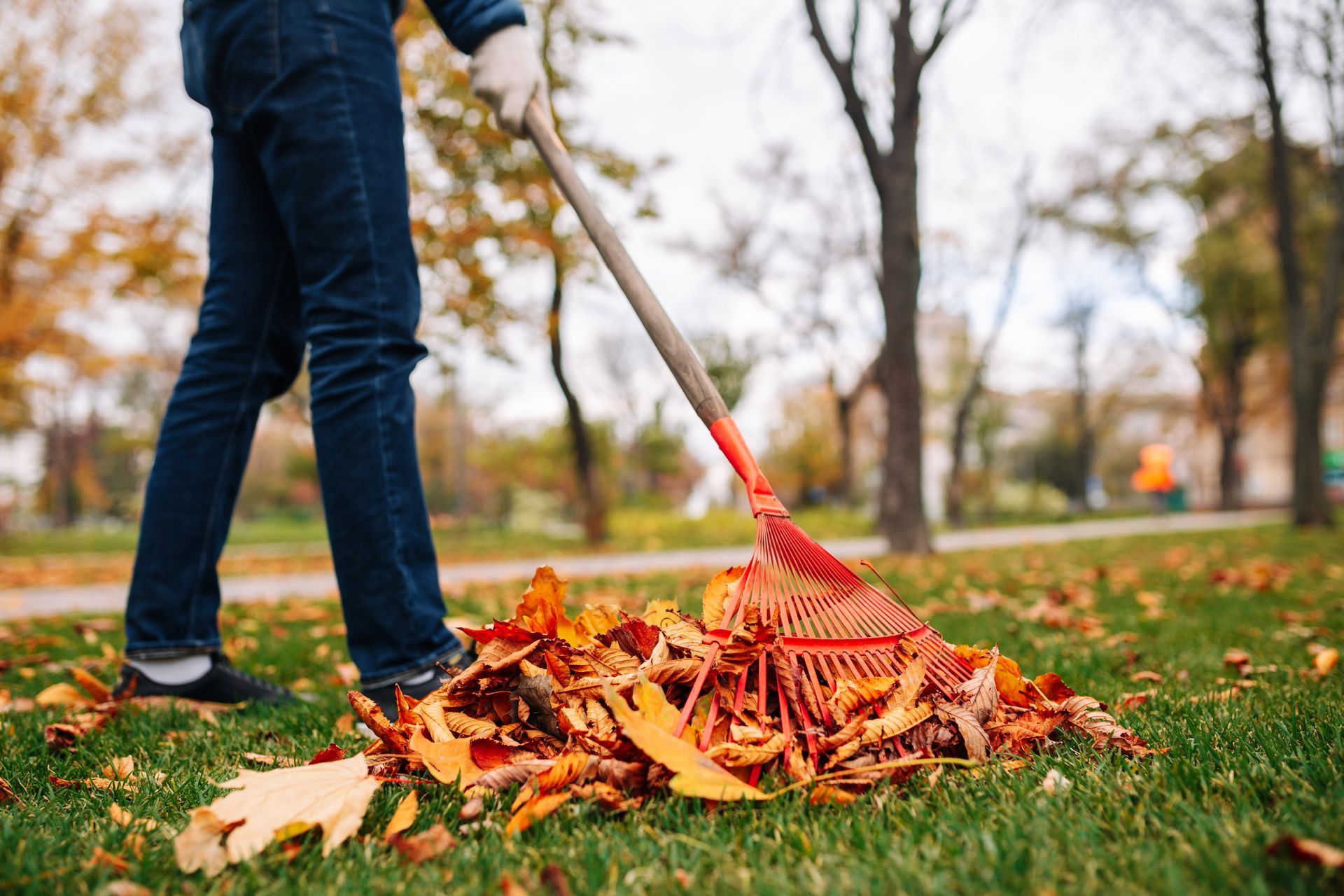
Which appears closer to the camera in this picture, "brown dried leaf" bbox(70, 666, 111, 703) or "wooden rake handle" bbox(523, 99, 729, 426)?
"wooden rake handle" bbox(523, 99, 729, 426)

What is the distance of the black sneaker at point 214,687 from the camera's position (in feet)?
6.33

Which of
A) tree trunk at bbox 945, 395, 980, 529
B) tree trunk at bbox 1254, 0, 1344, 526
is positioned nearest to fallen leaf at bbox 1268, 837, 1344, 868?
tree trunk at bbox 1254, 0, 1344, 526

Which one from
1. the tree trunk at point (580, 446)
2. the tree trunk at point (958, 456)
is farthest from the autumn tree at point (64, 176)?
the tree trunk at point (958, 456)

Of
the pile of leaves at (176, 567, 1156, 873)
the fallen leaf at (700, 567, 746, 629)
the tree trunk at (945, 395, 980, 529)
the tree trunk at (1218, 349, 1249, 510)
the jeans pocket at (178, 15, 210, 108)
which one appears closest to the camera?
the pile of leaves at (176, 567, 1156, 873)

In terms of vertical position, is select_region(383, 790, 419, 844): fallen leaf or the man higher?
the man

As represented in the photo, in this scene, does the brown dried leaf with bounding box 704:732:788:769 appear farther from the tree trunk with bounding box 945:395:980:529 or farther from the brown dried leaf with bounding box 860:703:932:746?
the tree trunk with bounding box 945:395:980:529

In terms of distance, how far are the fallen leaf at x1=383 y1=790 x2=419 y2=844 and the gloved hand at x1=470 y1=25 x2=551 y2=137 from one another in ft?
4.98

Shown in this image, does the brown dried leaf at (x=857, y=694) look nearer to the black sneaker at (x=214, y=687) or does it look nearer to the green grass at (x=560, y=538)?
the black sneaker at (x=214, y=687)

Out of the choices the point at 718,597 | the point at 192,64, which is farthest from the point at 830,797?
the point at 192,64

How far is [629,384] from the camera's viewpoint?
3541cm

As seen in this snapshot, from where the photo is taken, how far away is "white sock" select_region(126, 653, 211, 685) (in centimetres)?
192

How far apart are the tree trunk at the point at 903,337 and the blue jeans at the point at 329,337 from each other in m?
6.53

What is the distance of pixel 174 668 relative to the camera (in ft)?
6.38

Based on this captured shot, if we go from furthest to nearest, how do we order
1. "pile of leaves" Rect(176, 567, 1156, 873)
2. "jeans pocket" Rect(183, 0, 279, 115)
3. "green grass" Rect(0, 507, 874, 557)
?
"green grass" Rect(0, 507, 874, 557) → "jeans pocket" Rect(183, 0, 279, 115) → "pile of leaves" Rect(176, 567, 1156, 873)
